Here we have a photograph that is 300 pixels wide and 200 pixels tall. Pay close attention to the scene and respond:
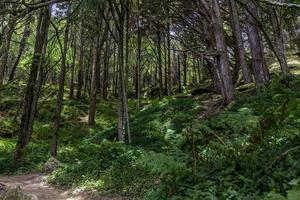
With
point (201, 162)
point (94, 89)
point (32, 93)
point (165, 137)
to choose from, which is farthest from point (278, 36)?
point (94, 89)

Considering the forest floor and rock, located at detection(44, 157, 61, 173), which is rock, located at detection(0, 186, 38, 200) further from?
rock, located at detection(44, 157, 61, 173)

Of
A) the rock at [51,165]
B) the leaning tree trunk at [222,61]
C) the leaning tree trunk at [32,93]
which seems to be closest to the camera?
the rock at [51,165]

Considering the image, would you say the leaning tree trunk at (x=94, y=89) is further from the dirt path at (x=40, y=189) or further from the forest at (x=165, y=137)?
the dirt path at (x=40, y=189)

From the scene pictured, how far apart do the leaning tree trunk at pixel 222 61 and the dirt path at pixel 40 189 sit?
5.96 meters

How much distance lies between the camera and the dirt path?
852 centimetres

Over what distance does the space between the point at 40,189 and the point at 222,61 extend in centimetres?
653

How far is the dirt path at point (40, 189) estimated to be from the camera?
852 centimetres

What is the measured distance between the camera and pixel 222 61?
473 inches

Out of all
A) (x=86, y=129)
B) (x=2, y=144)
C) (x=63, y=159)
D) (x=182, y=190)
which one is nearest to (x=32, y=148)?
(x=2, y=144)

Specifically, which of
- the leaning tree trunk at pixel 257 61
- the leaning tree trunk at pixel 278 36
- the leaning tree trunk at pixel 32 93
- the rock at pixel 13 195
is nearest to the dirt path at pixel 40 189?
the rock at pixel 13 195

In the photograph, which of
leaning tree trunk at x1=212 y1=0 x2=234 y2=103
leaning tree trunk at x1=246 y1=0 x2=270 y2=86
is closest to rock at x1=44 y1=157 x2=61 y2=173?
leaning tree trunk at x1=212 y1=0 x2=234 y2=103

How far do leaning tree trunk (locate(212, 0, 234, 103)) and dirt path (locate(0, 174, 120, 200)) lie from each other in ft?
19.6

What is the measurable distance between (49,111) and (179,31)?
32.5ft

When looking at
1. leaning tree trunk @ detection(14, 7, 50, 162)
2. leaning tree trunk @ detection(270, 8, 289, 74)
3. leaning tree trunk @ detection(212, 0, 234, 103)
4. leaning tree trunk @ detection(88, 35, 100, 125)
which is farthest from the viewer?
leaning tree trunk @ detection(88, 35, 100, 125)
